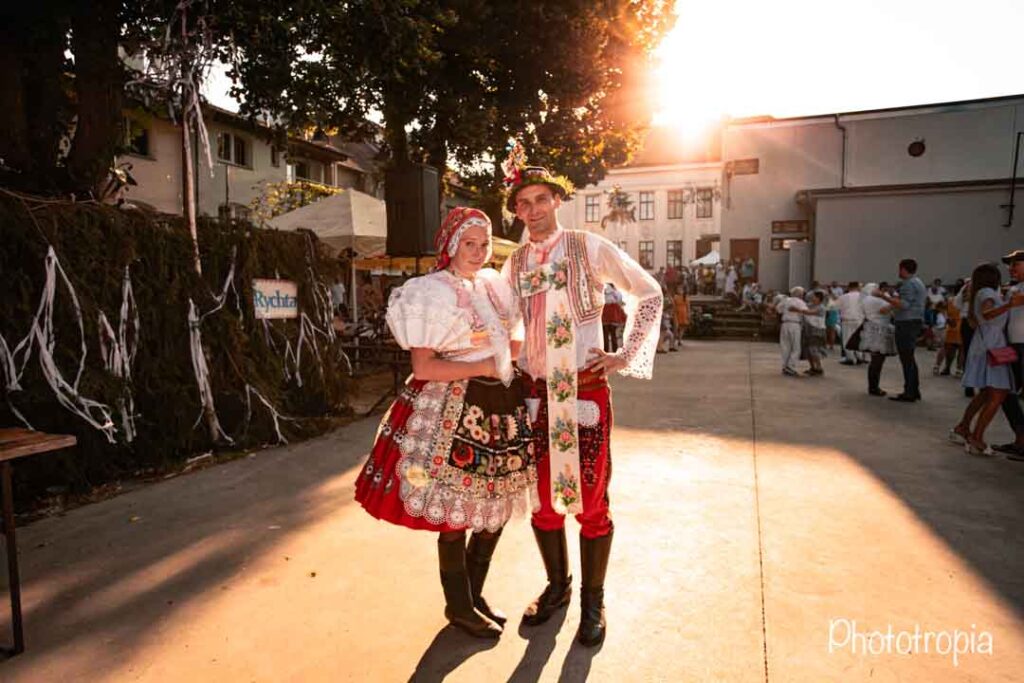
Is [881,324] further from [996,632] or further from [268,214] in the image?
[268,214]

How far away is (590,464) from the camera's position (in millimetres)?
2555

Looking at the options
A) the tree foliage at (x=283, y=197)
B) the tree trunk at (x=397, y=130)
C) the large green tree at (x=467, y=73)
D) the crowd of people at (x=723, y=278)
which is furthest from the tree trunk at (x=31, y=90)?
the crowd of people at (x=723, y=278)

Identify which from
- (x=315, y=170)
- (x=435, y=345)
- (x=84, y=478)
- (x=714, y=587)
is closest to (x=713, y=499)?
(x=714, y=587)

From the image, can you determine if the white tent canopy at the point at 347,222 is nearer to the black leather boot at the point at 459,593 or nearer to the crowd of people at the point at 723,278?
the black leather boot at the point at 459,593

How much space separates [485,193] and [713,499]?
12.1m

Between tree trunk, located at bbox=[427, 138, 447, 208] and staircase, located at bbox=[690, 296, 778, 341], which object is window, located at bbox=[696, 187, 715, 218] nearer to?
staircase, located at bbox=[690, 296, 778, 341]

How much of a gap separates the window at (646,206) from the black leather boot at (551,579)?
4149 centimetres

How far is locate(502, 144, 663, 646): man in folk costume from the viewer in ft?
8.19

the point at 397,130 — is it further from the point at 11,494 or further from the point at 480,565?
the point at 480,565

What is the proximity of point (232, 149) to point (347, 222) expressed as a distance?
13.3 metres

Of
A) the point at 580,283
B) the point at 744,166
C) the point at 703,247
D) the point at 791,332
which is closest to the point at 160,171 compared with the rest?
the point at 791,332

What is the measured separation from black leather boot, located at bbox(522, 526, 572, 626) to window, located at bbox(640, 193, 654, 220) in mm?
41491

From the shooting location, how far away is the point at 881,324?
8977 mm

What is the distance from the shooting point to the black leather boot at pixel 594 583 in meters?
2.61
